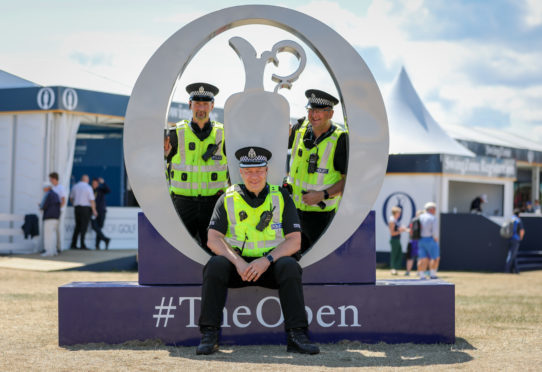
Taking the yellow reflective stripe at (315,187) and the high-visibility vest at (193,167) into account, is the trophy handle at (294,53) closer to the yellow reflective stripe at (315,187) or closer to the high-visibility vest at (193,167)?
the high-visibility vest at (193,167)

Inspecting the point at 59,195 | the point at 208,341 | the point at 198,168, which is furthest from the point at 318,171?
the point at 59,195

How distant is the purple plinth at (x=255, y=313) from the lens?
545 centimetres

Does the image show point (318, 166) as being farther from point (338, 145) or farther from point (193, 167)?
point (193, 167)

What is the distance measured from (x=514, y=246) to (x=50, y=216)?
31.6 ft

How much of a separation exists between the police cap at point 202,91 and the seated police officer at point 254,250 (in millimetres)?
652

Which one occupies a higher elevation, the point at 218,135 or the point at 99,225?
the point at 218,135

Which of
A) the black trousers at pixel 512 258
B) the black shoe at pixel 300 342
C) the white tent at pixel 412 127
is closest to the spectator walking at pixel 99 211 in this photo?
the white tent at pixel 412 127

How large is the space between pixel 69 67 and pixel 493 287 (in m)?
10.4

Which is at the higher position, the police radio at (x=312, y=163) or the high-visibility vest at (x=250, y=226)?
the police radio at (x=312, y=163)

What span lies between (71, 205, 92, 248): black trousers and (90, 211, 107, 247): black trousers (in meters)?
0.35

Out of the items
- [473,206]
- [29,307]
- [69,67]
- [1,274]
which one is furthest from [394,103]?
[29,307]

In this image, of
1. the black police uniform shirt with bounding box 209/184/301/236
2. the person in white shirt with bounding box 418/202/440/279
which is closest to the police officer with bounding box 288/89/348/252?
the black police uniform shirt with bounding box 209/184/301/236

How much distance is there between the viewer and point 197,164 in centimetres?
579

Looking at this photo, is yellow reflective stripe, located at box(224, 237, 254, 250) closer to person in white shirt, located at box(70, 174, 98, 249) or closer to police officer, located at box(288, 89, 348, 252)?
police officer, located at box(288, 89, 348, 252)
